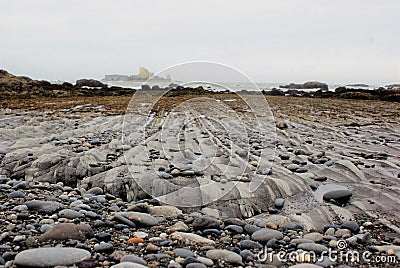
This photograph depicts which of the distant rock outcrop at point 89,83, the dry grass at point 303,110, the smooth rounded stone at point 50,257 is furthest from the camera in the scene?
the distant rock outcrop at point 89,83

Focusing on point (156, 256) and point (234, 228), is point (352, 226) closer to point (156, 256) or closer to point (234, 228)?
point (234, 228)

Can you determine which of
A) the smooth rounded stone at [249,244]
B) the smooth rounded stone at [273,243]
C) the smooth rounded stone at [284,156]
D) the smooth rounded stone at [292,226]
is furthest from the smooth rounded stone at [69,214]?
the smooth rounded stone at [284,156]

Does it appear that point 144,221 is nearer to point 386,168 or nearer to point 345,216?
point 345,216

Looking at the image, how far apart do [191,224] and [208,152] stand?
2.42 m

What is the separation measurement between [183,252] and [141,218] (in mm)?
655

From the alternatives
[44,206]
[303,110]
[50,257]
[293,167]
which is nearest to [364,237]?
[293,167]

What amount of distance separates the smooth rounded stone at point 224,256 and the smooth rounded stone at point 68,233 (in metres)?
0.82

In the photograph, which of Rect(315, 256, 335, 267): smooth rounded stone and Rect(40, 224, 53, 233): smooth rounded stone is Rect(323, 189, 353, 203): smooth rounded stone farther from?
Rect(40, 224, 53, 233): smooth rounded stone

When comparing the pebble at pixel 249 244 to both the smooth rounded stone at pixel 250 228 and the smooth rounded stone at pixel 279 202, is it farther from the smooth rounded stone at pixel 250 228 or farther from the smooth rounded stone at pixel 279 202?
the smooth rounded stone at pixel 279 202

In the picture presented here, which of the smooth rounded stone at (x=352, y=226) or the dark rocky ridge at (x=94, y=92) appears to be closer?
the smooth rounded stone at (x=352, y=226)

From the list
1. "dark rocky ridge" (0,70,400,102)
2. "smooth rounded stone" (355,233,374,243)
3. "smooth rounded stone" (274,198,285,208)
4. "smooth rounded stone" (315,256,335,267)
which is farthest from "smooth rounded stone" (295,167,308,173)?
"dark rocky ridge" (0,70,400,102)

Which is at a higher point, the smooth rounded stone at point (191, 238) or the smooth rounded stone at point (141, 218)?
the smooth rounded stone at point (141, 218)

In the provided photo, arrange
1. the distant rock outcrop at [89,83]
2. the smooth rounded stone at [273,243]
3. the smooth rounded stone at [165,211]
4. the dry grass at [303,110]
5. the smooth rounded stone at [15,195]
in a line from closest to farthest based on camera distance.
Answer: the smooth rounded stone at [273,243] → the smooth rounded stone at [165,211] → the smooth rounded stone at [15,195] → the dry grass at [303,110] → the distant rock outcrop at [89,83]

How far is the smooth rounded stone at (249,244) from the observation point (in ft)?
7.95
